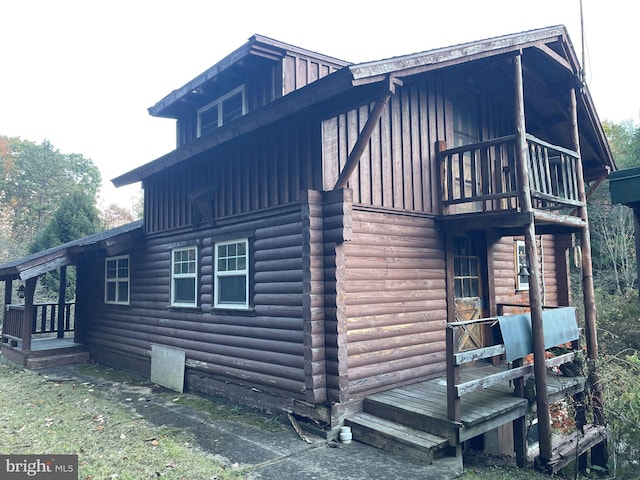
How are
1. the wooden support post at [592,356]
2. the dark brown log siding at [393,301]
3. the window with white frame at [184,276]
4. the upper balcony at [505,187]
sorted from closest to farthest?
the dark brown log siding at [393,301] → the upper balcony at [505,187] → the wooden support post at [592,356] → the window with white frame at [184,276]

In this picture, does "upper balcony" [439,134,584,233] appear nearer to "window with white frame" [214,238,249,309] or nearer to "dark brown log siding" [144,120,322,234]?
"dark brown log siding" [144,120,322,234]

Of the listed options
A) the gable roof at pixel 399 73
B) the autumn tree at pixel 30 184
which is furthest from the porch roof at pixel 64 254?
the autumn tree at pixel 30 184

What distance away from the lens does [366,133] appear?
19.9 ft

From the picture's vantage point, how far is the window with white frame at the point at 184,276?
9.05 metres

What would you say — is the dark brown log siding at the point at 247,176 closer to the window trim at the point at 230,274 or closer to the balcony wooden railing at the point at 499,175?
the window trim at the point at 230,274

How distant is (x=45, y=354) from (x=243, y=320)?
7.25m

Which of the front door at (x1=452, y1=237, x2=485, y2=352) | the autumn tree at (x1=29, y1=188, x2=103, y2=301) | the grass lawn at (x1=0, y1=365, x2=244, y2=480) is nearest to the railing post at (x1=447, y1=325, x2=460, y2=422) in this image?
the grass lawn at (x1=0, y1=365, x2=244, y2=480)

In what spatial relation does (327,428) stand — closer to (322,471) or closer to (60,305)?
(322,471)

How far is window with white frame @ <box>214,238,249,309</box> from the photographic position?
302 inches

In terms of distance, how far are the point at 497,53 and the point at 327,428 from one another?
19.9ft

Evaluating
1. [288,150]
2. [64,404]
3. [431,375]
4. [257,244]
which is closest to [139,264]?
[64,404]

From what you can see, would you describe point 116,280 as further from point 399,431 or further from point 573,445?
point 573,445

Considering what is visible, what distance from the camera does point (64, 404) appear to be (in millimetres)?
7770

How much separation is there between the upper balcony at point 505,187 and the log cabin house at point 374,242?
0.13 ft
